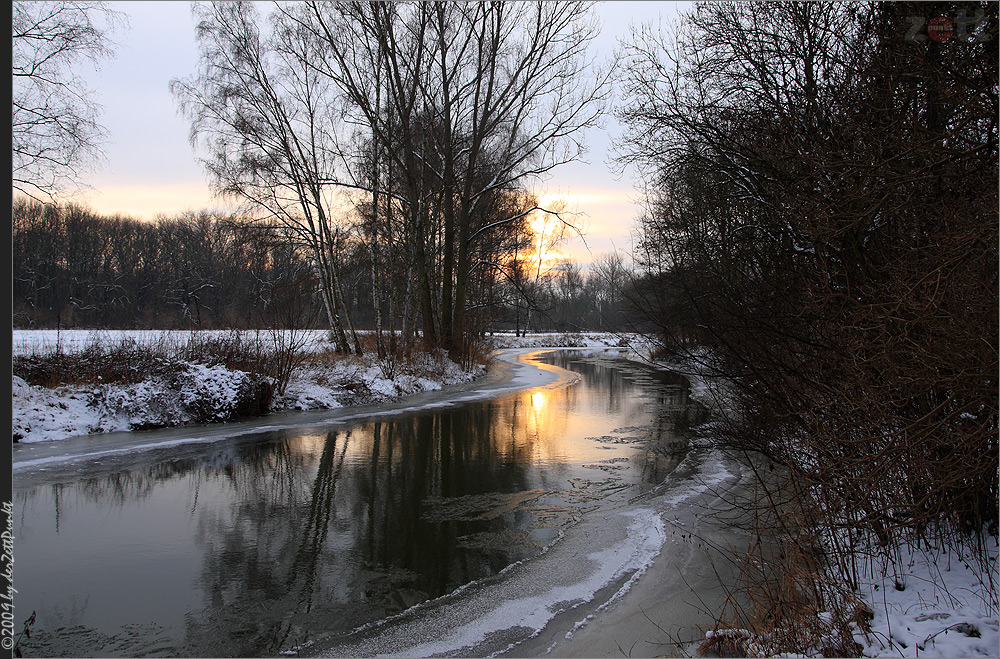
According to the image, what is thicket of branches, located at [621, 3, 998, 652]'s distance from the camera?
3971mm

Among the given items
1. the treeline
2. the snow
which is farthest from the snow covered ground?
the treeline

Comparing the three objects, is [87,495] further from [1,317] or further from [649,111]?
[649,111]

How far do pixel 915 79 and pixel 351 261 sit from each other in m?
22.8

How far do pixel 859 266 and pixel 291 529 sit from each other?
21.5 ft

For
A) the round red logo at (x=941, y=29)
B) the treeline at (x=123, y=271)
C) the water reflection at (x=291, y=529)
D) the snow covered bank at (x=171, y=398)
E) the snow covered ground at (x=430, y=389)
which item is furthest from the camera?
the treeline at (x=123, y=271)

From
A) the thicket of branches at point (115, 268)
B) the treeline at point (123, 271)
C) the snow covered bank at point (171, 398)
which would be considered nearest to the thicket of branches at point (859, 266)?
the snow covered bank at point (171, 398)

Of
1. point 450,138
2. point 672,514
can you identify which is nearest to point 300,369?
point 450,138

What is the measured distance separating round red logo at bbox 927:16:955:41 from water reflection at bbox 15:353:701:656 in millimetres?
5556

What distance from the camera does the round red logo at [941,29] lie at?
446 centimetres

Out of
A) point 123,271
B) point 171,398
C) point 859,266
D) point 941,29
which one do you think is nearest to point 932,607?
point 859,266

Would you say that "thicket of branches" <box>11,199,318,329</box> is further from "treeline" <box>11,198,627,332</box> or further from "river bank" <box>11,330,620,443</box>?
"river bank" <box>11,330,620,443</box>

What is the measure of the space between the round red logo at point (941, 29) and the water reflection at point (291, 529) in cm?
556

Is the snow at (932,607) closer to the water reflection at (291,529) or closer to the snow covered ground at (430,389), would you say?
the snow covered ground at (430,389)

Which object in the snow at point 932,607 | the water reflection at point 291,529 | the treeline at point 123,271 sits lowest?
the water reflection at point 291,529
